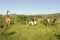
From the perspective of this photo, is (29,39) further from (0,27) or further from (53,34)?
(0,27)

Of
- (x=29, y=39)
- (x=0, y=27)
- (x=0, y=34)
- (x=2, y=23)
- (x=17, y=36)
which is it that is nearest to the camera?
(x=29, y=39)

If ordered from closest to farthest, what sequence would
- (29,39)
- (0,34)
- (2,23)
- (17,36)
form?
(29,39) < (17,36) < (0,34) < (2,23)

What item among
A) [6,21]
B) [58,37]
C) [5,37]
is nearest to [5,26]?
[6,21]

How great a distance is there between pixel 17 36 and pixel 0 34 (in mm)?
2138

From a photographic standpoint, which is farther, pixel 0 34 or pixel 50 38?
pixel 0 34

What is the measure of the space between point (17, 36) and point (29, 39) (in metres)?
1.46

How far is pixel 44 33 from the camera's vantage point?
54.4 ft

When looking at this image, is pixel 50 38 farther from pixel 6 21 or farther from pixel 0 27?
pixel 6 21

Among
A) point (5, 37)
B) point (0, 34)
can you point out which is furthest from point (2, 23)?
point (5, 37)

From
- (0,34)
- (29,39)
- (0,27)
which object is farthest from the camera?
(0,27)

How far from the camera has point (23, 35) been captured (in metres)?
16.0

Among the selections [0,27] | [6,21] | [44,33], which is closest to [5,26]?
[0,27]

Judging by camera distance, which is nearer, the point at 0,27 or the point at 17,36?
the point at 17,36

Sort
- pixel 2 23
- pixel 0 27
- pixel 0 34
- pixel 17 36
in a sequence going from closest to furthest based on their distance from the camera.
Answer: pixel 17 36
pixel 0 34
pixel 0 27
pixel 2 23
